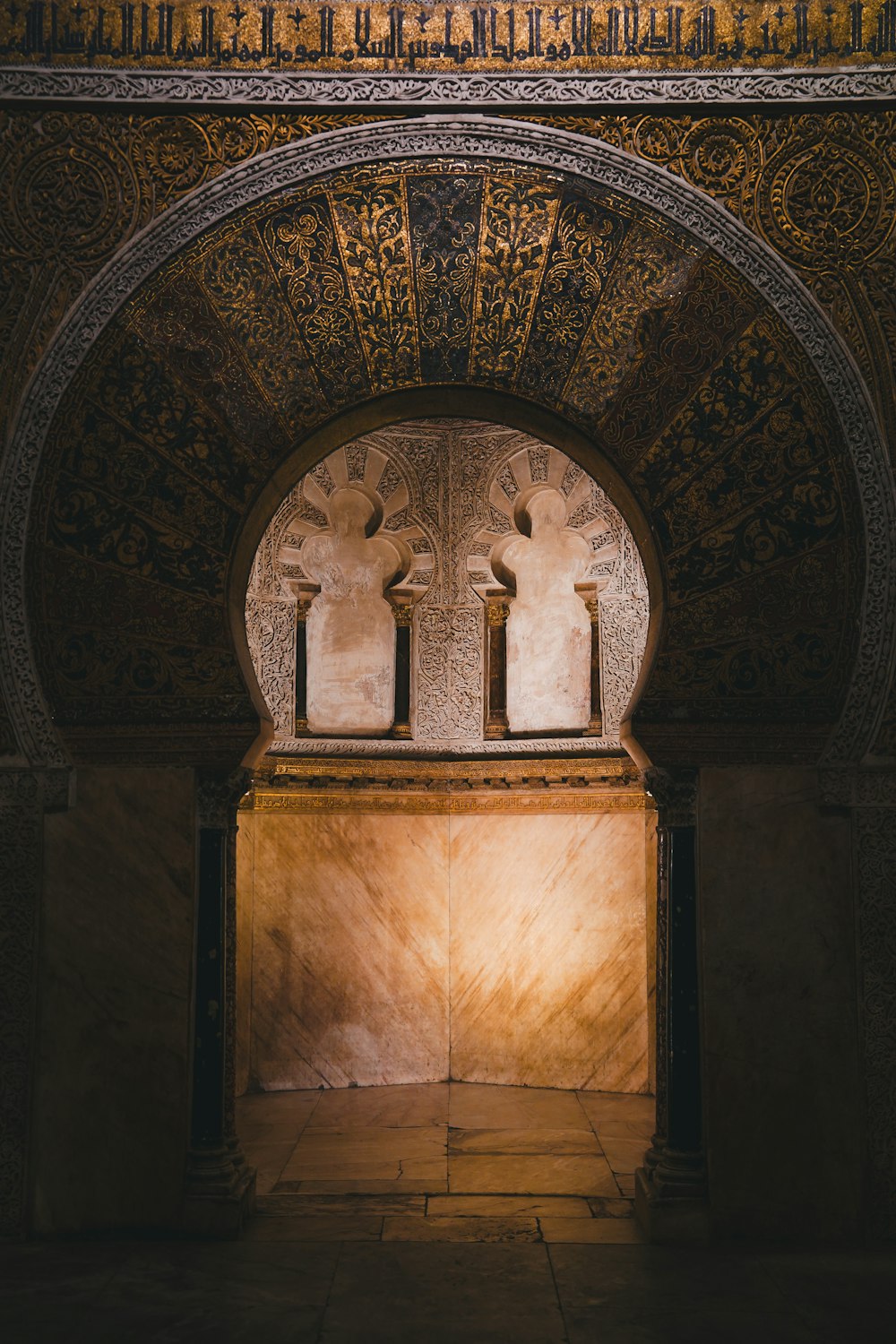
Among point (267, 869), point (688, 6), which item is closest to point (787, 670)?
point (688, 6)

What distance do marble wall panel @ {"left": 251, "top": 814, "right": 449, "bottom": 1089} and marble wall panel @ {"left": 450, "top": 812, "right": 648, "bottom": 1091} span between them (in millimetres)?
150

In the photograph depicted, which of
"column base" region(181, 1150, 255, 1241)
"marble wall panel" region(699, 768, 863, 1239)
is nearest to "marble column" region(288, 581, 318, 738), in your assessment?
"column base" region(181, 1150, 255, 1241)

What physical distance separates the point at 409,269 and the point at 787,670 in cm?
196

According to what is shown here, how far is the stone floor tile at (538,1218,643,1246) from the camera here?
4.47 m

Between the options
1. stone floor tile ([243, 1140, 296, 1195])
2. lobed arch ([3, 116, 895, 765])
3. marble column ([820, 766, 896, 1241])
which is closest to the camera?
marble column ([820, 766, 896, 1241])

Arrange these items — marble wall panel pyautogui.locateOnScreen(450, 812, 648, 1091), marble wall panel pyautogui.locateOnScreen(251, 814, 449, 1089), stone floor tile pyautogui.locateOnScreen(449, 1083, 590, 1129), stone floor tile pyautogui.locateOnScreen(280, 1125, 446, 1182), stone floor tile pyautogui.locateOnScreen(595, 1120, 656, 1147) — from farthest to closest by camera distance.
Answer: marble wall panel pyautogui.locateOnScreen(251, 814, 449, 1089) < marble wall panel pyautogui.locateOnScreen(450, 812, 648, 1091) < stone floor tile pyautogui.locateOnScreen(449, 1083, 590, 1129) < stone floor tile pyautogui.locateOnScreen(595, 1120, 656, 1147) < stone floor tile pyautogui.locateOnScreen(280, 1125, 446, 1182)

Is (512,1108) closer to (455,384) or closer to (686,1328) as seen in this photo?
(686,1328)

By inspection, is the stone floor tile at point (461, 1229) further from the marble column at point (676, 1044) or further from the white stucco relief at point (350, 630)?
the white stucco relief at point (350, 630)

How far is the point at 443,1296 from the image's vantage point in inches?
155

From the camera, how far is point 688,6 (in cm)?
477

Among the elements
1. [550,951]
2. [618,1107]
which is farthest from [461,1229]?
[550,951]

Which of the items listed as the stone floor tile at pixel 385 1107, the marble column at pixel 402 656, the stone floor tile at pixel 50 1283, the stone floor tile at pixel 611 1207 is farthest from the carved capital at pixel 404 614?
the stone floor tile at pixel 50 1283

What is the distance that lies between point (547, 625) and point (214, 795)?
3340 millimetres

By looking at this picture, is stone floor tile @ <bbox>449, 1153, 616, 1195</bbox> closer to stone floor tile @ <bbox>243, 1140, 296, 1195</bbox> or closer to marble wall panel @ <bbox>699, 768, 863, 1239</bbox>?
stone floor tile @ <bbox>243, 1140, 296, 1195</bbox>
